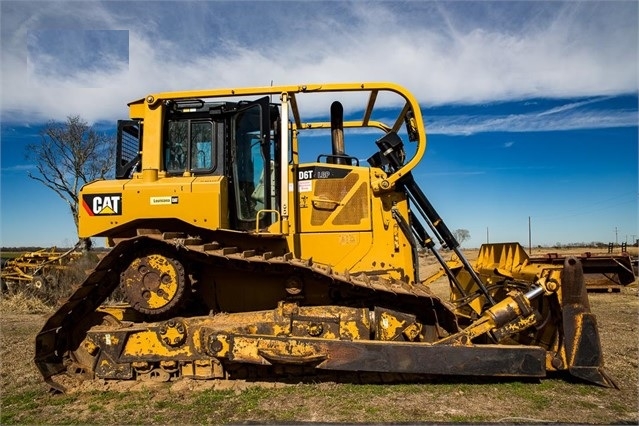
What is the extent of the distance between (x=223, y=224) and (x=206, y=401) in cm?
202

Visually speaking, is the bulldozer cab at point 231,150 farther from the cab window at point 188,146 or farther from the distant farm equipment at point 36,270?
the distant farm equipment at point 36,270

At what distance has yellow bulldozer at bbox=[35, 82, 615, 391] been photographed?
5.38 metres

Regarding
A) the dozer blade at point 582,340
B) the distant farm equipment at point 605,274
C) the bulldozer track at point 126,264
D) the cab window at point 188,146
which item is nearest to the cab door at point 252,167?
the cab window at point 188,146

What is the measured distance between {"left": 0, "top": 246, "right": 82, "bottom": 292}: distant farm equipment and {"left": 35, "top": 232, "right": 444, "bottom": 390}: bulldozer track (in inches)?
444

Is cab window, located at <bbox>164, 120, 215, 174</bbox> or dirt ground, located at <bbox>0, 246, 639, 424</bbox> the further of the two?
cab window, located at <bbox>164, 120, 215, 174</bbox>

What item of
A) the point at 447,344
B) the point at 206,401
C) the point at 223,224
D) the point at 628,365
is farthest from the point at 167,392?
the point at 628,365

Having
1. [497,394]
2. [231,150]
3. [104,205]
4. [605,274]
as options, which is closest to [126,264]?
[104,205]

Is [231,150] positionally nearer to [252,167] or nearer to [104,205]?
[252,167]

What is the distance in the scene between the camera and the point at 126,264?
5.71 m

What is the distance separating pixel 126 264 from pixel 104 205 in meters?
0.77

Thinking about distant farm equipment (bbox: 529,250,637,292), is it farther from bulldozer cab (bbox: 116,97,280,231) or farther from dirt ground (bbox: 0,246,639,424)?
bulldozer cab (bbox: 116,97,280,231)

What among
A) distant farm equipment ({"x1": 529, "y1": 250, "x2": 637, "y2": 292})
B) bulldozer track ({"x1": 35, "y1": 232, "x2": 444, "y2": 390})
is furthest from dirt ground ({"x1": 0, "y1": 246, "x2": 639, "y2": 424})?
distant farm equipment ({"x1": 529, "y1": 250, "x2": 637, "y2": 292})

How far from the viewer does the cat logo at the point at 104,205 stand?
571cm

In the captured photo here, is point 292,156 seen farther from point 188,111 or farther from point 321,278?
point 321,278
